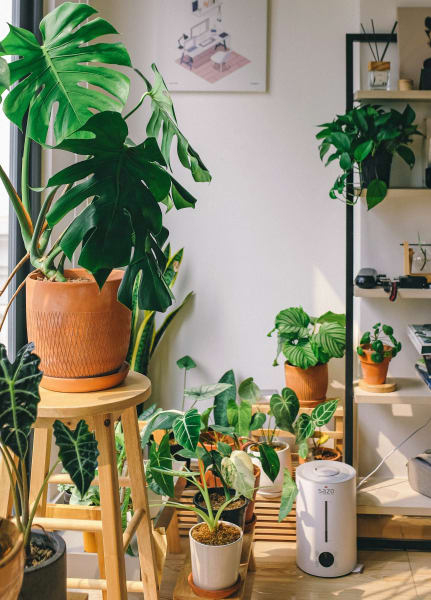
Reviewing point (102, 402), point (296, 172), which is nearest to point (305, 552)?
point (102, 402)

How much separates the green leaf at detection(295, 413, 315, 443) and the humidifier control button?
40cm

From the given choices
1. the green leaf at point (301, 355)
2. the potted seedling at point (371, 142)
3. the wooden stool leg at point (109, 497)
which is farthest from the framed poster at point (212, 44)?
the wooden stool leg at point (109, 497)

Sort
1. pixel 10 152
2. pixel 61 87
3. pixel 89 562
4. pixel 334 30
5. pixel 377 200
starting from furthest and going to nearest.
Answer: pixel 334 30, pixel 377 200, pixel 10 152, pixel 89 562, pixel 61 87

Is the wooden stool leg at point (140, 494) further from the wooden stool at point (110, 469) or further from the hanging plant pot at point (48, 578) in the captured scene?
the hanging plant pot at point (48, 578)

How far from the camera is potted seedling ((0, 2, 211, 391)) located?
1.19 m

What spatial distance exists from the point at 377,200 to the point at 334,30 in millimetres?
844

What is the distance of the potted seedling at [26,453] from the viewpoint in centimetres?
111

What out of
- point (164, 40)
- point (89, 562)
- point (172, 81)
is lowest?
point (89, 562)

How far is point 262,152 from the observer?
2.81m

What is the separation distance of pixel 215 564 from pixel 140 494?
1.16 ft

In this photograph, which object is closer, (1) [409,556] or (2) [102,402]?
(2) [102,402]

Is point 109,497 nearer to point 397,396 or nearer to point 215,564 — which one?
point 215,564

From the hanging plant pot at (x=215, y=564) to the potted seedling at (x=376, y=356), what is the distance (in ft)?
3.04

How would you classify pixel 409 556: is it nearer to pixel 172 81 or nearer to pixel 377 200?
pixel 377 200
